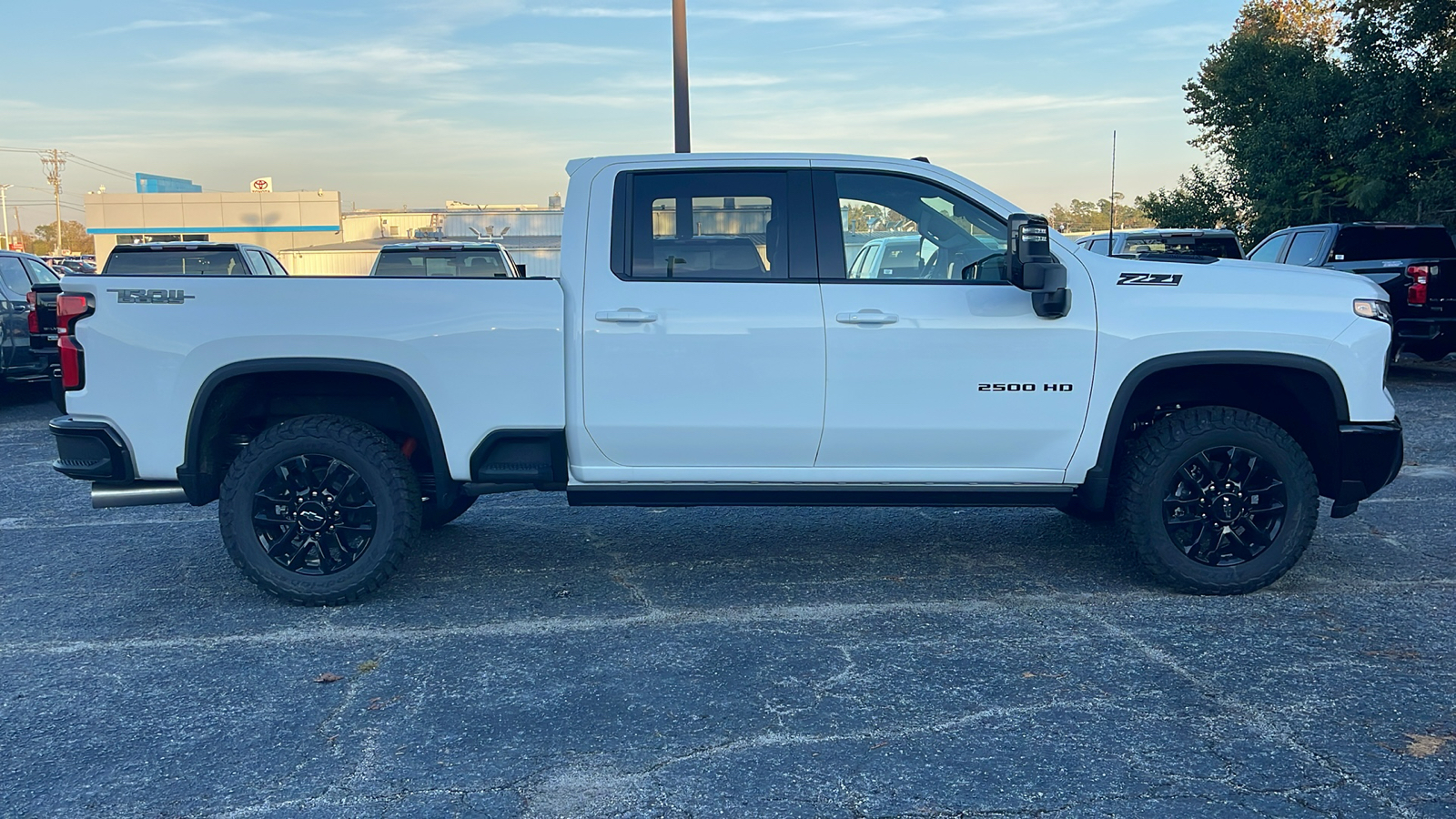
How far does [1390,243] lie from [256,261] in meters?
13.1

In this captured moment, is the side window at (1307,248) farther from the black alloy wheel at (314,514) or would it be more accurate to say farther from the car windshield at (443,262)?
the black alloy wheel at (314,514)

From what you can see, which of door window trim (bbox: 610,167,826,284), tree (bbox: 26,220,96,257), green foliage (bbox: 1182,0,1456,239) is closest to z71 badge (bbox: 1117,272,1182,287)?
door window trim (bbox: 610,167,826,284)

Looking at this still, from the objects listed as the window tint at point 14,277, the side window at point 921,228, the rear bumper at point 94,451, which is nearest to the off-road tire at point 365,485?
the rear bumper at point 94,451

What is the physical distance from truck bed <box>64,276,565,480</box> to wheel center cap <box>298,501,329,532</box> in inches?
26.4

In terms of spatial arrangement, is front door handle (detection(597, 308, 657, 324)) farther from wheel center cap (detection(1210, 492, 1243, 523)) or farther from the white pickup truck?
wheel center cap (detection(1210, 492, 1243, 523))

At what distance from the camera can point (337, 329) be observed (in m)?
4.90

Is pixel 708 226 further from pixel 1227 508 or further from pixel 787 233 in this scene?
pixel 1227 508

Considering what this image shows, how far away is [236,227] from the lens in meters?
68.2

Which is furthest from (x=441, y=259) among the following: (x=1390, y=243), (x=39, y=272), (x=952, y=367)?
(x=1390, y=243)

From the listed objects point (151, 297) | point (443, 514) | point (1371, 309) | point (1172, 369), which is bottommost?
point (443, 514)

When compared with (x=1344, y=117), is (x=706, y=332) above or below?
below

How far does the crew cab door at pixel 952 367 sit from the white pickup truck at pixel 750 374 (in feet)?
0.04

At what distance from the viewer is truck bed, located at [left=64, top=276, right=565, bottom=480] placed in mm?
4902

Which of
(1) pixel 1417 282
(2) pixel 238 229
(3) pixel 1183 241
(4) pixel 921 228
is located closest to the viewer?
(4) pixel 921 228
